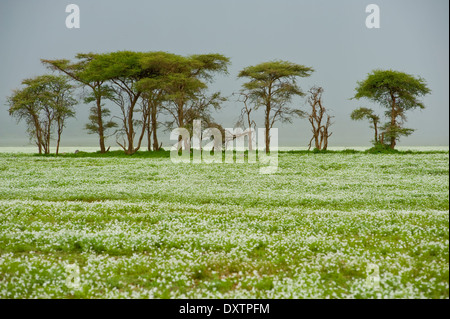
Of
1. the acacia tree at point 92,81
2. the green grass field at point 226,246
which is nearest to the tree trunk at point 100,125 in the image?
the acacia tree at point 92,81

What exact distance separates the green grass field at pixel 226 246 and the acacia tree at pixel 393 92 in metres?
42.1

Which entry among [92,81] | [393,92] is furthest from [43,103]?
[393,92]

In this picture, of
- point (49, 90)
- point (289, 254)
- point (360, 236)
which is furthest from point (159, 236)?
point (49, 90)

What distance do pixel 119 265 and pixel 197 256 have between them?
2117mm

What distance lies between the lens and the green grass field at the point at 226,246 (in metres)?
8.31

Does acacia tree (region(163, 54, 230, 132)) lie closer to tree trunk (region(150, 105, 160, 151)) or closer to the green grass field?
tree trunk (region(150, 105, 160, 151))

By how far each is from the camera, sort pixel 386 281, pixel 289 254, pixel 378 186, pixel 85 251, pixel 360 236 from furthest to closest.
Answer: pixel 378 186
pixel 360 236
pixel 85 251
pixel 289 254
pixel 386 281

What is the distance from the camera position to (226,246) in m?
11.3

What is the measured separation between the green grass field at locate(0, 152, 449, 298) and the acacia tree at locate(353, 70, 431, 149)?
42.1 m

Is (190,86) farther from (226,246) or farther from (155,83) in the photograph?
(226,246)

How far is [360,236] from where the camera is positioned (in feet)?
40.5

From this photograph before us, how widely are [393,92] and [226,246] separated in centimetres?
6223

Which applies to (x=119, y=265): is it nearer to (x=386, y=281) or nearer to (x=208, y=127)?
(x=386, y=281)
